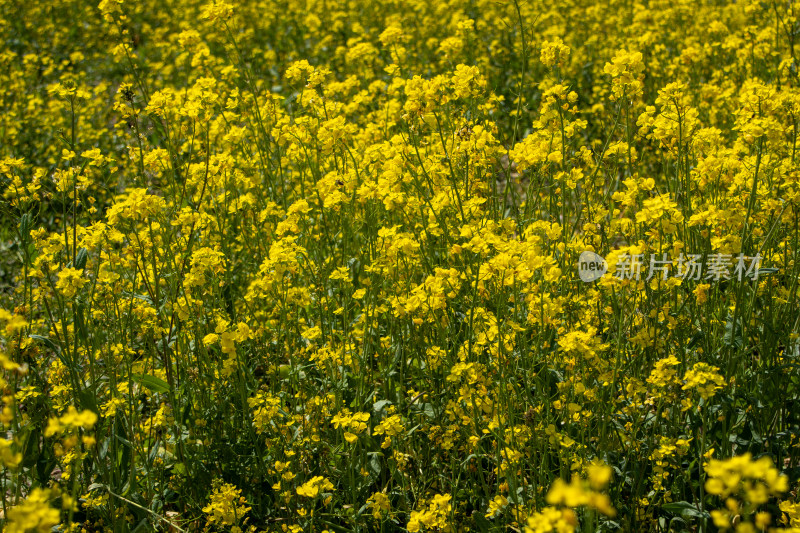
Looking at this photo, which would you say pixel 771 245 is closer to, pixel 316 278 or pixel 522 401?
pixel 522 401

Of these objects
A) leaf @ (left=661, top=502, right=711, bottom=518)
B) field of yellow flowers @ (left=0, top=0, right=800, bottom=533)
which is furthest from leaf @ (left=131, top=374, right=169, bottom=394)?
leaf @ (left=661, top=502, right=711, bottom=518)

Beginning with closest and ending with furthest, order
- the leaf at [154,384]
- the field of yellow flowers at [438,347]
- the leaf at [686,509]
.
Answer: the leaf at [686,509], the field of yellow flowers at [438,347], the leaf at [154,384]

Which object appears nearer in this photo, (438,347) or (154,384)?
(438,347)

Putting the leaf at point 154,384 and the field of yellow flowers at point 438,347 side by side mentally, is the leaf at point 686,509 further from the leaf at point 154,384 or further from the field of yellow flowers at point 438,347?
the leaf at point 154,384

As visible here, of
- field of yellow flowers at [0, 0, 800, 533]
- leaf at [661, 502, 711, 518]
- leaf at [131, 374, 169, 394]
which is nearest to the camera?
leaf at [661, 502, 711, 518]

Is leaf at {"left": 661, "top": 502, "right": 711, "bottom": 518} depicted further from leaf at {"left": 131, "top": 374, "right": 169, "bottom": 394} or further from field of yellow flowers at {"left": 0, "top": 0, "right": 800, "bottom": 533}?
leaf at {"left": 131, "top": 374, "right": 169, "bottom": 394}

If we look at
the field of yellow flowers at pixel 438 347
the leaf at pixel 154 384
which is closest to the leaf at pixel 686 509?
the field of yellow flowers at pixel 438 347

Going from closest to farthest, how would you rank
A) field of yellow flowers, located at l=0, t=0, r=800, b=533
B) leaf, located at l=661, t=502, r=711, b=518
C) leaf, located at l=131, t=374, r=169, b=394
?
1. leaf, located at l=661, t=502, r=711, b=518
2. field of yellow flowers, located at l=0, t=0, r=800, b=533
3. leaf, located at l=131, t=374, r=169, b=394

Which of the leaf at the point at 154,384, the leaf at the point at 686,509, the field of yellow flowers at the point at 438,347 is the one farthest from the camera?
the leaf at the point at 154,384

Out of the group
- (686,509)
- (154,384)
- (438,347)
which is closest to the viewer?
(686,509)

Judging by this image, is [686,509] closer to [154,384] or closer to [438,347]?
A: [438,347]

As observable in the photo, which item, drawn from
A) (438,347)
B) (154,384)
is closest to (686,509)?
(438,347)

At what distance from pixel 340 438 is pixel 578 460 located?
0.93 m

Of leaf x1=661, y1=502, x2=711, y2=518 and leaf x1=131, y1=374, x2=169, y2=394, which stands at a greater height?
leaf x1=131, y1=374, x2=169, y2=394
